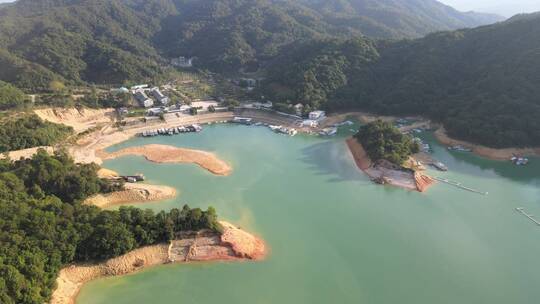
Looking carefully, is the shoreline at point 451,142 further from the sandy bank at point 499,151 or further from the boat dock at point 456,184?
the boat dock at point 456,184

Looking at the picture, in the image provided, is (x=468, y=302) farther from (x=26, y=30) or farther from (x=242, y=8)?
(x=242, y=8)

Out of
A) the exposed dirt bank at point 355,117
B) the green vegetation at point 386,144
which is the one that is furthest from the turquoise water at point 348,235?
the exposed dirt bank at point 355,117

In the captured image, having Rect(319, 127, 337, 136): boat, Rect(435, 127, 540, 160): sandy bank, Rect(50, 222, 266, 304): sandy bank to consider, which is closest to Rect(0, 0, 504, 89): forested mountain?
Rect(319, 127, 337, 136): boat

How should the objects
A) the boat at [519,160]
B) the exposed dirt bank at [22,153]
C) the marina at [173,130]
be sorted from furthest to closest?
the marina at [173,130]
the boat at [519,160]
the exposed dirt bank at [22,153]

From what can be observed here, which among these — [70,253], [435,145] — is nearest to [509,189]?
[435,145]

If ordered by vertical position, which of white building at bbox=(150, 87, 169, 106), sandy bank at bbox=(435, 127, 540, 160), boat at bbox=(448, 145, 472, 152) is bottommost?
boat at bbox=(448, 145, 472, 152)

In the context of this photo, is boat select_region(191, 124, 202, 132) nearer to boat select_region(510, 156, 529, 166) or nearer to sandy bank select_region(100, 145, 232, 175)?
sandy bank select_region(100, 145, 232, 175)
